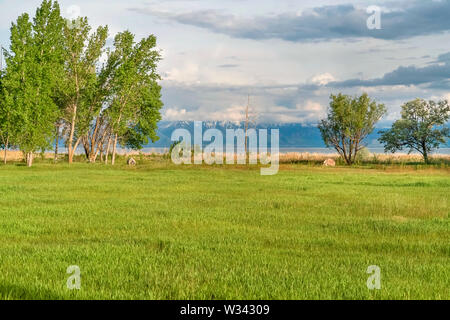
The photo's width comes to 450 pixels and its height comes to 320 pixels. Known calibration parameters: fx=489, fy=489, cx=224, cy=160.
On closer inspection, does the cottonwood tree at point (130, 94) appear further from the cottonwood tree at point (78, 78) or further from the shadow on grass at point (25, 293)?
the shadow on grass at point (25, 293)

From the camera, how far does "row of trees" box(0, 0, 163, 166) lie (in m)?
51.3

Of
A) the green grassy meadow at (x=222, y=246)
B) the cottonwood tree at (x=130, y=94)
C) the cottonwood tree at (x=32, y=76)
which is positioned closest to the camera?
the green grassy meadow at (x=222, y=246)

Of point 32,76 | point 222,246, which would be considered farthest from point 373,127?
point 222,246

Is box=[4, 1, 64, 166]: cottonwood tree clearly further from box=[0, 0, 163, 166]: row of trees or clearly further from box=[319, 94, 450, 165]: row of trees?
box=[319, 94, 450, 165]: row of trees

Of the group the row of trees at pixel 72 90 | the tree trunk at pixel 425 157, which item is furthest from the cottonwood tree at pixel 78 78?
the tree trunk at pixel 425 157

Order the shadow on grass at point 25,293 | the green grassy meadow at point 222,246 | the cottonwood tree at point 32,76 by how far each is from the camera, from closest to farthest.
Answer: the shadow on grass at point 25,293 → the green grassy meadow at point 222,246 → the cottonwood tree at point 32,76

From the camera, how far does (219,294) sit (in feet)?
25.4

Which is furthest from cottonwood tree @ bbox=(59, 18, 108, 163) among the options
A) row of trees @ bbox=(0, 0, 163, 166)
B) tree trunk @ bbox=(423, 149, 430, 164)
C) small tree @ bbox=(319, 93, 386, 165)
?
tree trunk @ bbox=(423, 149, 430, 164)

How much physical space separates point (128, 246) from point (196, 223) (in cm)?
396

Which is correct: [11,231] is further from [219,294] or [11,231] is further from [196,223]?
[219,294]

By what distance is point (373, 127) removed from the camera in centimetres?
6869

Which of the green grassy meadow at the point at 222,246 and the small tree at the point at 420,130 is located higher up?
the small tree at the point at 420,130

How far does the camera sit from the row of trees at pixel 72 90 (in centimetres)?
5128

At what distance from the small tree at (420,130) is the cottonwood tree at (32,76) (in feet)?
153
